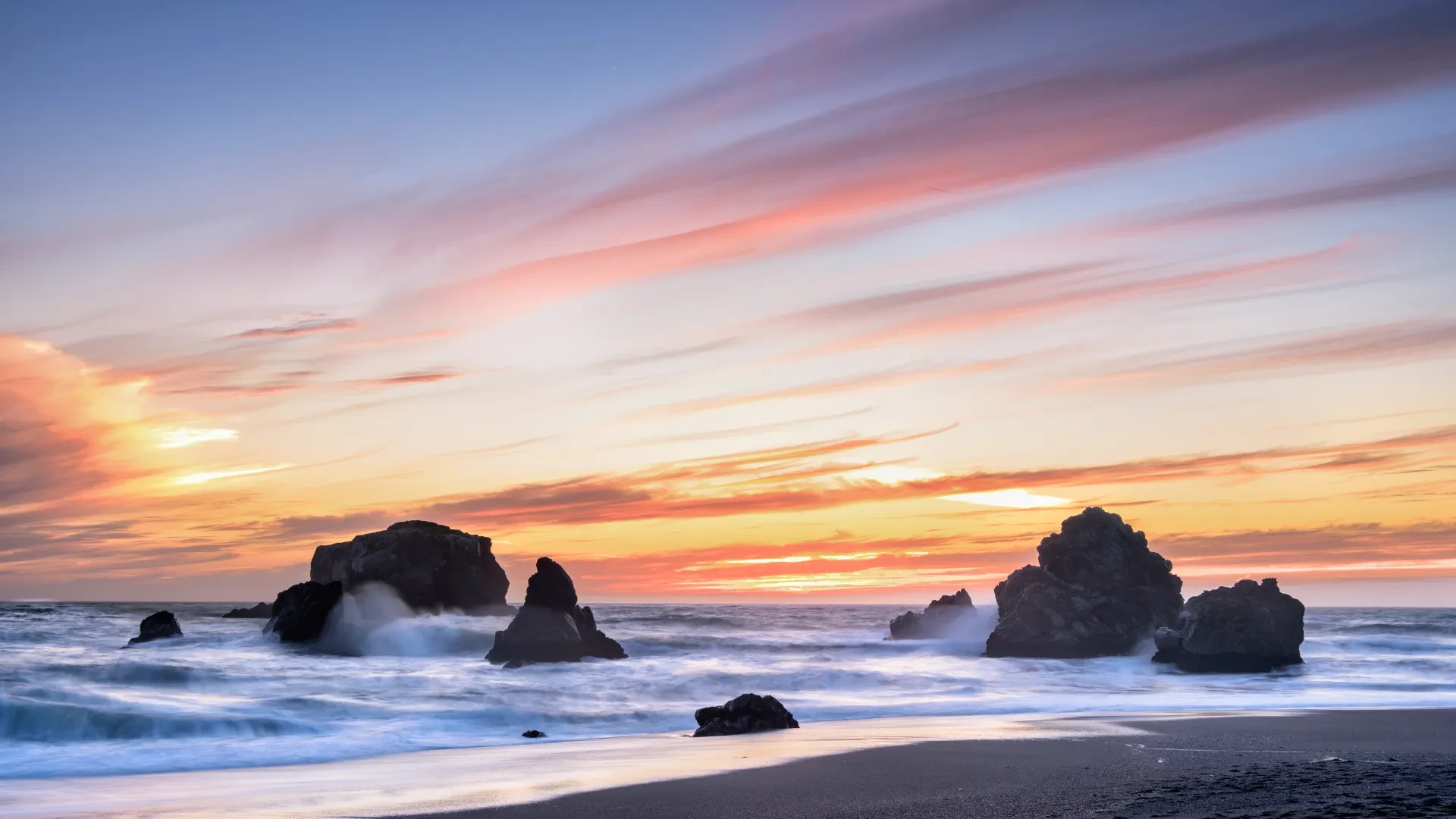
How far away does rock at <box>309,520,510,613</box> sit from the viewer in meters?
65.6

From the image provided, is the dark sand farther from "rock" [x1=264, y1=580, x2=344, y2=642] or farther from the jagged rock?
"rock" [x1=264, y1=580, x2=344, y2=642]

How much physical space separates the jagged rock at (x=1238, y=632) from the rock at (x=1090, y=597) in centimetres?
787

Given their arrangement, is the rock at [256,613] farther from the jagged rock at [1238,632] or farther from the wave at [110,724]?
the jagged rock at [1238,632]

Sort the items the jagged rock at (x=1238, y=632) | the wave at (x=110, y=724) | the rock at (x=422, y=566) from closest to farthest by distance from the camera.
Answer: the wave at (x=110, y=724) < the jagged rock at (x=1238, y=632) < the rock at (x=422, y=566)

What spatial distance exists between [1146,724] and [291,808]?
1883 cm

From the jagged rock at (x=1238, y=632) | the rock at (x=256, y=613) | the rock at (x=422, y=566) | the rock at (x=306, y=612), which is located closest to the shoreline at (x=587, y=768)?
the jagged rock at (x=1238, y=632)

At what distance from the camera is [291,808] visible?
14.5m

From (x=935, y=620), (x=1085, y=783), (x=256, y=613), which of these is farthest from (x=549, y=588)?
(x=256, y=613)

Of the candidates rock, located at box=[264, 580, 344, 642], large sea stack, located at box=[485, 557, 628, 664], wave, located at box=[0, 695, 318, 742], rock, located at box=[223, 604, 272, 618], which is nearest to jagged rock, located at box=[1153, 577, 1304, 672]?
large sea stack, located at box=[485, 557, 628, 664]

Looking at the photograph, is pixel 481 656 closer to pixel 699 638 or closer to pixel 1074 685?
pixel 699 638

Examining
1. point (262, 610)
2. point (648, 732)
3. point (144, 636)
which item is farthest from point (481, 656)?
point (262, 610)

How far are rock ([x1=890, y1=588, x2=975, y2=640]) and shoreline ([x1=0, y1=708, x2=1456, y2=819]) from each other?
58.9 metres

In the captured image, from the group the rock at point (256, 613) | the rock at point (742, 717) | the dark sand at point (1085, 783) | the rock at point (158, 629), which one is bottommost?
the rock at point (256, 613)

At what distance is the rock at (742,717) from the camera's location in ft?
82.1
